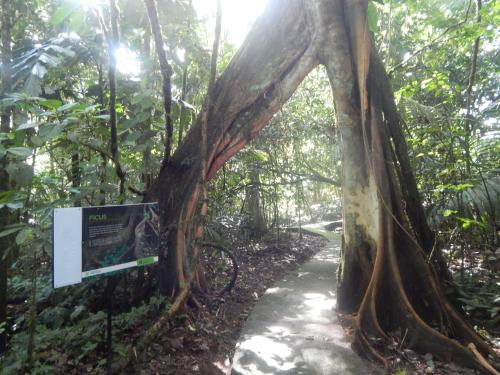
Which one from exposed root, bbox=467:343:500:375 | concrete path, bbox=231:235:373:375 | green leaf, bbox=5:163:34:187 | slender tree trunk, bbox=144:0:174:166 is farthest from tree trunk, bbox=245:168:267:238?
green leaf, bbox=5:163:34:187

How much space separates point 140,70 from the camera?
16.9 feet

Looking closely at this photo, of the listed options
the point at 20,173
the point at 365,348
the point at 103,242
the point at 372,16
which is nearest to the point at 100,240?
the point at 103,242

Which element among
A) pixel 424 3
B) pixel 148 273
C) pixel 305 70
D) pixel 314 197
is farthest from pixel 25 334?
pixel 314 197

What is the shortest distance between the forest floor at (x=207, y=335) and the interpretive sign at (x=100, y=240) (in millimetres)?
971

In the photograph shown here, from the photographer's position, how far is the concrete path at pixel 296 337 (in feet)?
11.0

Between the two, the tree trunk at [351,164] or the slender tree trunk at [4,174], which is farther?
the tree trunk at [351,164]

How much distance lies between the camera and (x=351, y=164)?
4.79 meters

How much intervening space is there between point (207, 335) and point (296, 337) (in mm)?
1065

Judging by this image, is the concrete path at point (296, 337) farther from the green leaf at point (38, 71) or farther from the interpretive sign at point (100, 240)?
the green leaf at point (38, 71)

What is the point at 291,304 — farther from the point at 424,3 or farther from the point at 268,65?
the point at 424,3

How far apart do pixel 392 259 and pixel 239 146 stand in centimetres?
267

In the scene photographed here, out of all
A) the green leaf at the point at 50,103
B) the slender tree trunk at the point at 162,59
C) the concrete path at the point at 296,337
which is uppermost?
the slender tree trunk at the point at 162,59

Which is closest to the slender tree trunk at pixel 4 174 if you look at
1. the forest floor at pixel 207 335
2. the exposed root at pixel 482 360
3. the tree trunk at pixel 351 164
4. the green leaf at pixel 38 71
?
the green leaf at pixel 38 71

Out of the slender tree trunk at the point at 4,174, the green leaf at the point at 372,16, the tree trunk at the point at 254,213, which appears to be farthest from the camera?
the tree trunk at the point at 254,213
